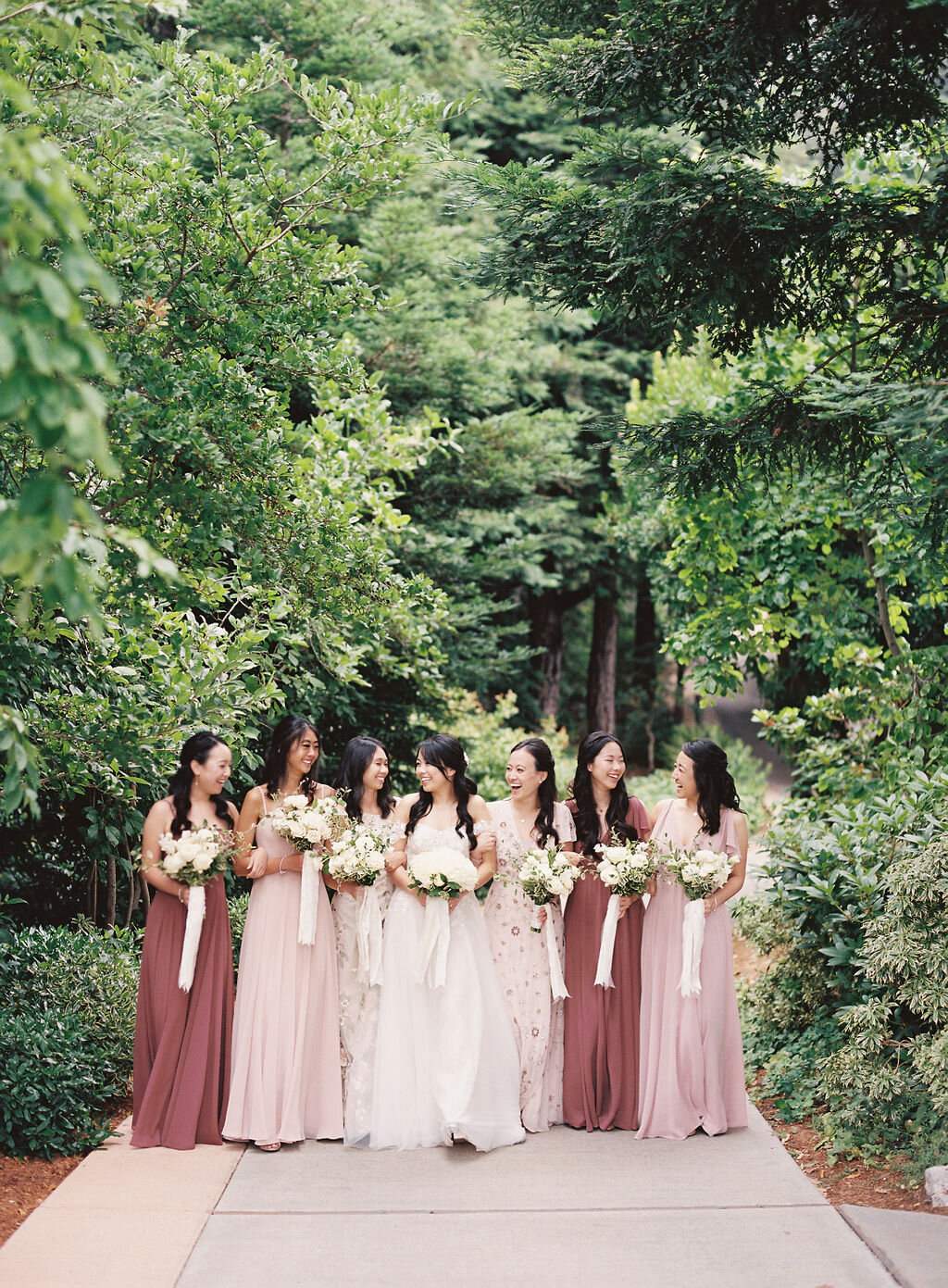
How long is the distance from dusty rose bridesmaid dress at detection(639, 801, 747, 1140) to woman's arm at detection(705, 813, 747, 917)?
39 millimetres

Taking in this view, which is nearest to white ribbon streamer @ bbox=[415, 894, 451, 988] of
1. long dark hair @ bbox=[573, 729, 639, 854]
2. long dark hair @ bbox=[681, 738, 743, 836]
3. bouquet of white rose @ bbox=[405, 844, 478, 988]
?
bouquet of white rose @ bbox=[405, 844, 478, 988]

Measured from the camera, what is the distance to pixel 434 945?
670 cm

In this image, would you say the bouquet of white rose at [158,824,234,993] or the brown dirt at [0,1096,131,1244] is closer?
the brown dirt at [0,1096,131,1244]

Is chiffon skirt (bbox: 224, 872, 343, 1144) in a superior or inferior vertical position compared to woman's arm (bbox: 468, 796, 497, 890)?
inferior

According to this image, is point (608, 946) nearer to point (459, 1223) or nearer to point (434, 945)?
point (434, 945)

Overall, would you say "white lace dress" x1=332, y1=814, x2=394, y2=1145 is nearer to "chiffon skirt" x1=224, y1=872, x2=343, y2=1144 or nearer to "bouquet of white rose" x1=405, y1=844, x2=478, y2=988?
"chiffon skirt" x1=224, y1=872, x2=343, y2=1144

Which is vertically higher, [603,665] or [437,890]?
[603,665]

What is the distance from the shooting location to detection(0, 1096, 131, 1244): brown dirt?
552 cm

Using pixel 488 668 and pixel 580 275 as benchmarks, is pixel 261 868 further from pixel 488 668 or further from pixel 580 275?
pixel 488 668

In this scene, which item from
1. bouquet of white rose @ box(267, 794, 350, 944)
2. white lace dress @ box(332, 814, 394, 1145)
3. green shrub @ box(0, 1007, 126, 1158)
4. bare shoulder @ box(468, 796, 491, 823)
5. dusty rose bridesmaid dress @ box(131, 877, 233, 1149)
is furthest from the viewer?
bare shoulder @ box(468, 796, 491, 823)

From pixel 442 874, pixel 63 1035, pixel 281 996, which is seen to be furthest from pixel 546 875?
pixel 63 1035

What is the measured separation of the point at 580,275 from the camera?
22.8 feet

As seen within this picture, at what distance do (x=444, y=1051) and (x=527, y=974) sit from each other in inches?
27.8

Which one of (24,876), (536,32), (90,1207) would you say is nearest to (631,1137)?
(90,1207)
